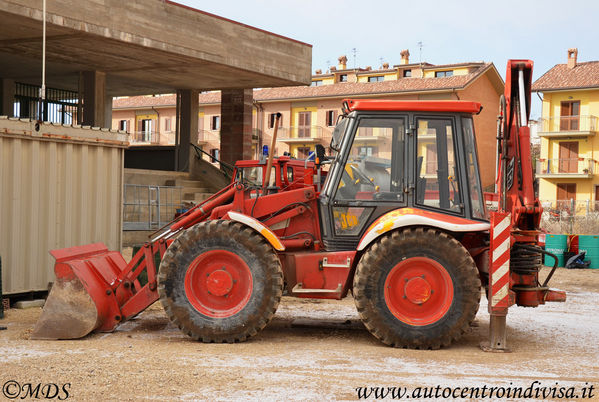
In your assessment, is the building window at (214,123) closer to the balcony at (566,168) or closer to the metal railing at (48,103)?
the balcony at (566,168)

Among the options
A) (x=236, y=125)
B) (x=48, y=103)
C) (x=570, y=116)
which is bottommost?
(x=236, y=125)

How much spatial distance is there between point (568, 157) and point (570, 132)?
2094 mm

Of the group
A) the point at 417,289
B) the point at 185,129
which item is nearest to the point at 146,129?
the point at 185,129

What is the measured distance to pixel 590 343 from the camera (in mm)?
8859

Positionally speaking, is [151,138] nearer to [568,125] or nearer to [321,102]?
[321,102]

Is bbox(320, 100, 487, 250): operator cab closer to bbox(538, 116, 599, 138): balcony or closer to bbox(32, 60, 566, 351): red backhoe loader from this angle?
bbox(32, 60, 566, 351): red backhoe loader

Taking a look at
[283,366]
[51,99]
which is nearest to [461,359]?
[283,366]

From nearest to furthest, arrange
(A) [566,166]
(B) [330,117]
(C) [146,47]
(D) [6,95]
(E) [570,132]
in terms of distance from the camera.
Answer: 1. (C) [146,47]
2. (D) [6,95]
3. (E) [570,132]
4. (A) [566,166]
5. (B) [330,117]

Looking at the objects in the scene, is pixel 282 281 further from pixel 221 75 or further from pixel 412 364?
pixel 221 75

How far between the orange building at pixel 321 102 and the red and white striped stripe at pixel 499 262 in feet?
118

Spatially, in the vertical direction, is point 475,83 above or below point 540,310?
above

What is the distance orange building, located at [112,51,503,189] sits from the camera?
1917 inches

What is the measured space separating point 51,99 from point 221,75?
794 cm

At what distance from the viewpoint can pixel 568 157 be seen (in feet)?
158
